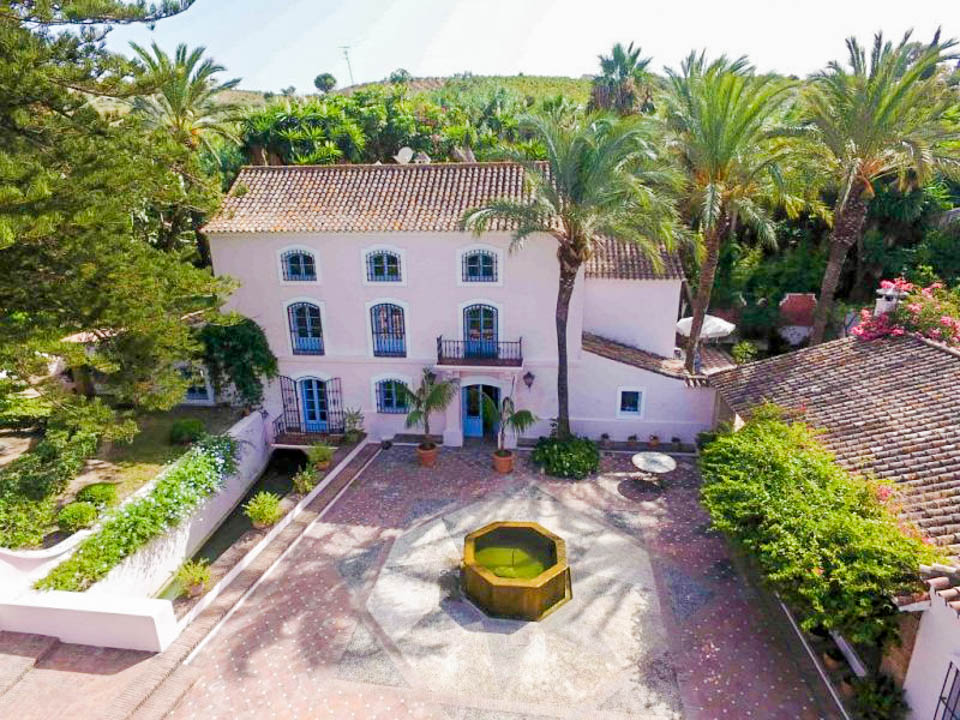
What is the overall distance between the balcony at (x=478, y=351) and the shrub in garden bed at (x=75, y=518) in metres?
10.4

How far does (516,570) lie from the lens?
13.3 m

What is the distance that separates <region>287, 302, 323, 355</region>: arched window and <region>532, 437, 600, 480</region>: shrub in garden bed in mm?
8568

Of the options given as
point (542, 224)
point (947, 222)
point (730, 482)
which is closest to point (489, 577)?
point (730, 482)

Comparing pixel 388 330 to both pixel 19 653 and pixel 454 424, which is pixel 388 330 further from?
pixel 19 653

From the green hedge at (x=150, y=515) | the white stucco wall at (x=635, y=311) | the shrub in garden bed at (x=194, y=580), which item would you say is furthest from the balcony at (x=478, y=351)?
the shrub in garden bed at (x=194, y=580)

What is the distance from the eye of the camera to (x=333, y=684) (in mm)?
10750

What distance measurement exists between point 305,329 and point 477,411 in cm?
679

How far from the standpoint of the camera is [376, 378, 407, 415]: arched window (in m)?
20.5

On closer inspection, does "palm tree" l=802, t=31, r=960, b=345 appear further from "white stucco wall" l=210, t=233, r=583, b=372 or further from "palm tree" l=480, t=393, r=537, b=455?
"palm tree" l=480, t=393, r=537, b=455

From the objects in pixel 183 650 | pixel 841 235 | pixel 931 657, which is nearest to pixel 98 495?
pixel 183 650

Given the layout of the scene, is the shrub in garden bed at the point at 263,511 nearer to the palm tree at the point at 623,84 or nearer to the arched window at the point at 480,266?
the arched window at the point at 480,266

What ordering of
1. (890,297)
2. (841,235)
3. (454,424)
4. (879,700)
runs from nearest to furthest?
(879,700) < (890,297) < (841,235) < (454,424)

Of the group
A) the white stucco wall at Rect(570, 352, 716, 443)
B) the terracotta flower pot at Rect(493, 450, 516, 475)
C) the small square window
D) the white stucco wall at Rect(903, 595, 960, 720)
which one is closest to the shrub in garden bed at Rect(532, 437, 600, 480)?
the terracotta flower pot at Rect(493, 450, 516, 475)

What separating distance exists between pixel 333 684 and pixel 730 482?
29.4 ft
